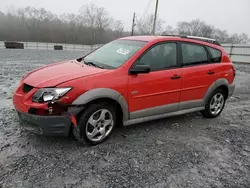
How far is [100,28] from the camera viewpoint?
63062 millimetres

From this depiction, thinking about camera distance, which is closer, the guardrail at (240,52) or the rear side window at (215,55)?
the rear side window at (215,55)

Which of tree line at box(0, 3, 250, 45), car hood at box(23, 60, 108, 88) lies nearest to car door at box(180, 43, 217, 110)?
car hood at box(23, 60, 108, 88)

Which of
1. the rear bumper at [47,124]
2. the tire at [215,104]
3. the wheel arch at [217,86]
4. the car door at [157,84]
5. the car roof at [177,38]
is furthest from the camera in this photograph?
the tire at [215,104]

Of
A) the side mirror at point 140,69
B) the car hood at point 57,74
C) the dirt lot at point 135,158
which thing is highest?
the side mirror at point 140,69

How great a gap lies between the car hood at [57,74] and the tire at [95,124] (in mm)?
508

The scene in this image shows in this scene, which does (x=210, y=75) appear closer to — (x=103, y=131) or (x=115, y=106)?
(x=115, y=106)

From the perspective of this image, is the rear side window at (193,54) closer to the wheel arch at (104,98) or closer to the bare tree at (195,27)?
the wheel arch at (104,98)

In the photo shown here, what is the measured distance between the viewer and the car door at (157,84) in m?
3.37

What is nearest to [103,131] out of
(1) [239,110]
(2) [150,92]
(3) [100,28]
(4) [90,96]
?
(4) [90,96]

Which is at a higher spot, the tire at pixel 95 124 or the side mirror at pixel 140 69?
the side mirror at pixel 140 69

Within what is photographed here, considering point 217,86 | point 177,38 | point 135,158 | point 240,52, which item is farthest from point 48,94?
point 240,52

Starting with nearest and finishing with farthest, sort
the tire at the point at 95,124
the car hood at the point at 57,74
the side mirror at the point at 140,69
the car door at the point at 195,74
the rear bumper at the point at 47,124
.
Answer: the rear bumper at the point at 47,124 → the car hood at the point at 57,74 → the tire at the point at 95,124 → the side mirror at the point at 140,69 → the car door at the point at 195,74

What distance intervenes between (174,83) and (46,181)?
2.57 meters

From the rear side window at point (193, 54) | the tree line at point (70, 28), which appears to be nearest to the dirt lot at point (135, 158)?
the rear side window at point (193, 54)
